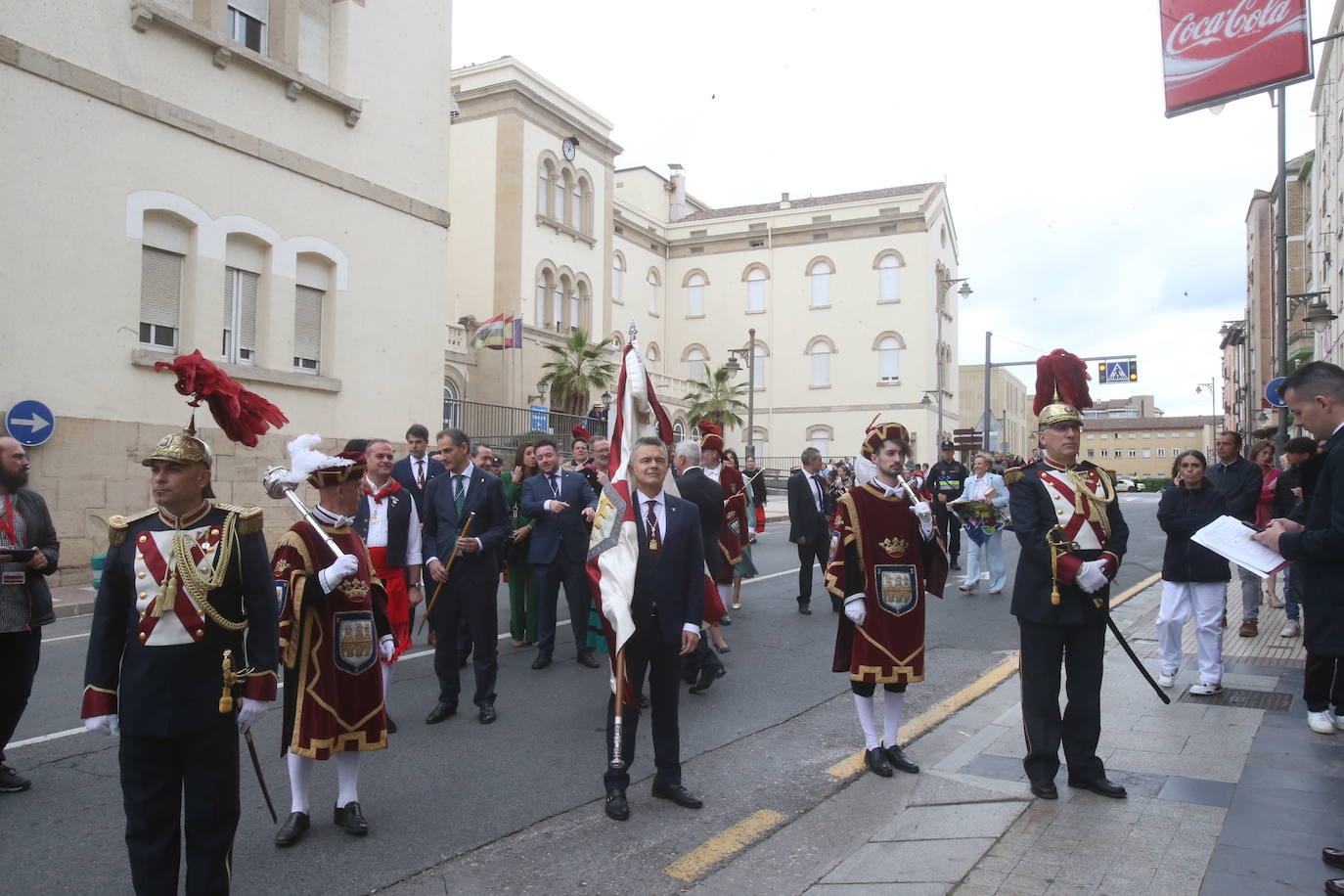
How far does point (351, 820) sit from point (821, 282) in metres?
48.4

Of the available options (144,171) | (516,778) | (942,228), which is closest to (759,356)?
(942,228)

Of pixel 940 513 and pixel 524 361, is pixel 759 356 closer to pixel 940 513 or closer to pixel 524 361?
pixel 524 361

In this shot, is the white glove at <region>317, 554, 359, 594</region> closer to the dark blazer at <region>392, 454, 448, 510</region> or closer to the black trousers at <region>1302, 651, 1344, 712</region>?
the dark blazer at <region>392, 454, 448, 510</region>

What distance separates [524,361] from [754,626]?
978 inches

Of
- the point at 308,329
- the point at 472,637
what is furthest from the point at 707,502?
the point at 308,329

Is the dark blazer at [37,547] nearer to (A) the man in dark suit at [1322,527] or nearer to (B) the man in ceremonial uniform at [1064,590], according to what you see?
(B) the man in ceremonial uniform at [1064,590]

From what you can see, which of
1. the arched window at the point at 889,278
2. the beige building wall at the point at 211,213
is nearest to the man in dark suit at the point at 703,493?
the beige building wall at the point at 211,213

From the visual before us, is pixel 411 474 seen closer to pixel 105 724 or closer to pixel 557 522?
pixel 557 522

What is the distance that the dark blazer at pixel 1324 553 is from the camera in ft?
12.6

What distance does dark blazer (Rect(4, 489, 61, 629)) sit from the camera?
5035 millimetres

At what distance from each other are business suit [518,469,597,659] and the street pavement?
0.53 metres

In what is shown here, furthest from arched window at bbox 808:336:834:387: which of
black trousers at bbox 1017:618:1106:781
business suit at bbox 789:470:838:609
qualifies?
black trousers at bbox 1017:618:1106:781

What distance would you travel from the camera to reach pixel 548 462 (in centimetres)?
864

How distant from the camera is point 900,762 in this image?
537 cm
